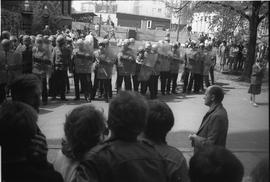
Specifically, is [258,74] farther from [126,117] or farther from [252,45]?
[252,45]

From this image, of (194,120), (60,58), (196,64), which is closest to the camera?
(194,120)

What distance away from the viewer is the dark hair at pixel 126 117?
1459 millimetres

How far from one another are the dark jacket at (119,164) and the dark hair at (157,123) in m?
0.30

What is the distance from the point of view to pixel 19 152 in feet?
4.70

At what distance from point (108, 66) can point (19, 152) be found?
4.81 meters

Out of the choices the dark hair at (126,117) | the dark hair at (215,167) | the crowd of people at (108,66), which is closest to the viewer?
the dark hair at (215,167)

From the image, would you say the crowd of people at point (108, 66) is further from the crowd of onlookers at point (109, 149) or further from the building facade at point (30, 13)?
the crowd of onlookers at point (109, 149)

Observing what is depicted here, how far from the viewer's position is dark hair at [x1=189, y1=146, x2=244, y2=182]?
4.45 ft

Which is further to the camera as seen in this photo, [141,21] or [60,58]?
[60,58]

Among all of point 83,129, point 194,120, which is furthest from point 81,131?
point 194,120

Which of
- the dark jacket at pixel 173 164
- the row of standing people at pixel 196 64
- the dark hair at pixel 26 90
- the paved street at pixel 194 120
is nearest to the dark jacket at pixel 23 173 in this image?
the dark jacket at pixel 173 164

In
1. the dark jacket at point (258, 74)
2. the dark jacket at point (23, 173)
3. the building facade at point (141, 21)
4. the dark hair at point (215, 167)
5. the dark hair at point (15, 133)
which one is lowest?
the dark jacket at point (23, 173)

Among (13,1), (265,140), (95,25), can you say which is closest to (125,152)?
(265,140)

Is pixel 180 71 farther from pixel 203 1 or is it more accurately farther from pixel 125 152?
pixel 125 152
